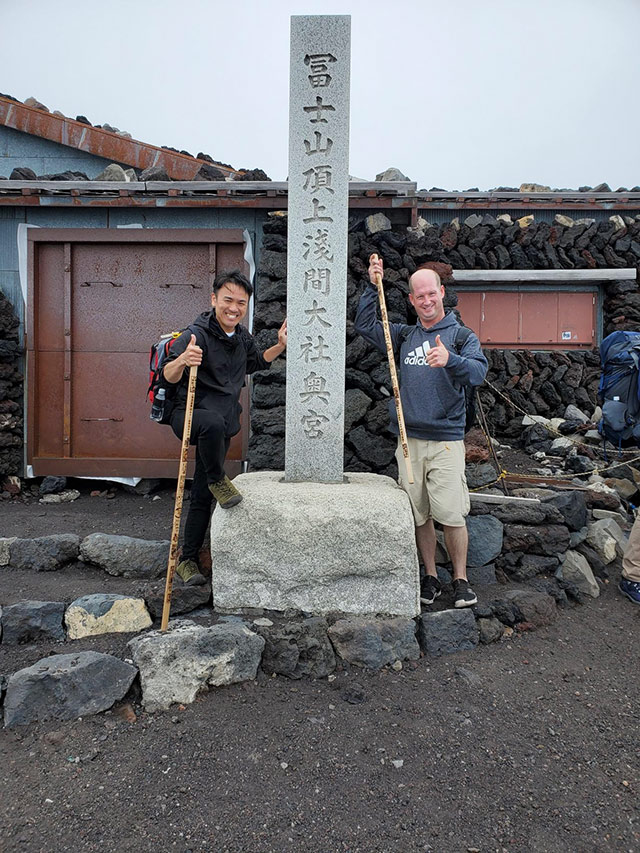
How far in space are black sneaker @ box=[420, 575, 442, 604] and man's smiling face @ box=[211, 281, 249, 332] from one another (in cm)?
217

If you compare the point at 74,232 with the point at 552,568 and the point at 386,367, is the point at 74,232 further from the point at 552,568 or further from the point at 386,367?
the point at 552,568

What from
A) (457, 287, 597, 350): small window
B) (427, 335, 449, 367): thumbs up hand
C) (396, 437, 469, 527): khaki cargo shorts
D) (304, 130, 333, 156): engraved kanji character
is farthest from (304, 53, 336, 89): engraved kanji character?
(457, 287, 597, 350): small window

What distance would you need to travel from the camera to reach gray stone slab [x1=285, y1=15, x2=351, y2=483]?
13.2ft

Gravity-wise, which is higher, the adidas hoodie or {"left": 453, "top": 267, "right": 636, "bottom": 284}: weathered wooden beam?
{"left": 453, "top": 267, "right": 636, "bottom": 284}: weathered wooden beam

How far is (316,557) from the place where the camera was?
3.45 m

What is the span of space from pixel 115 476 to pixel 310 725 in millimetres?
4243

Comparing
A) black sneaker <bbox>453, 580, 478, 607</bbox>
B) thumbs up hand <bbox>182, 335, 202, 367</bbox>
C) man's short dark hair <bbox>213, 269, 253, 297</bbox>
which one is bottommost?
black sneaker <bbox>453, 580, 478, 607</bbox>

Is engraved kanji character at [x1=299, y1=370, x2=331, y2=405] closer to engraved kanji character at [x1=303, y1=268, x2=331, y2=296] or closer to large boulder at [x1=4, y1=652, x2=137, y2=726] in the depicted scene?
engraved kanji character at [x1=303, y1=268, x2=331, y2=296]

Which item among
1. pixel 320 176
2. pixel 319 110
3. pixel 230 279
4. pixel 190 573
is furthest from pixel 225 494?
pixel 319 110

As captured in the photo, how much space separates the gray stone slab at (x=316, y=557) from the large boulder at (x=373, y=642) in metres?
0.11

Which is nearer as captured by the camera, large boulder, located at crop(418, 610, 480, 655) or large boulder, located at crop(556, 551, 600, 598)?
large boulder, located at crop(418, 610, 480, 655)

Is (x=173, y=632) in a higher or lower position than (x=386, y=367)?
lower

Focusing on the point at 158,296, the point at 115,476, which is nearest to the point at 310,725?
the point at 115,476

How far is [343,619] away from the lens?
3.46 meters
